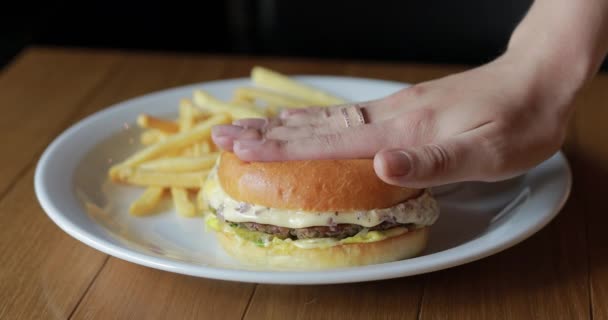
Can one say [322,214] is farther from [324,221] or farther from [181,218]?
[181,218]

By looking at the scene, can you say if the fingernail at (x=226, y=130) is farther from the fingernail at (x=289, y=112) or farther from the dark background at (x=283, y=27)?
the dark background at (x=283, y=27)

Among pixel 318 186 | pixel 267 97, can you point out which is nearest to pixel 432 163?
pixel 318 186

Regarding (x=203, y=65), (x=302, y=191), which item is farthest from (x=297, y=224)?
(x=203, y=65)

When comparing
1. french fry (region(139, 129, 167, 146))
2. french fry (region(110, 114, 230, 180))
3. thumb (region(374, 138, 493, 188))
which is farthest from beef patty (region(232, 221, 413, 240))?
french fry (region(139, 129, 167, 146))

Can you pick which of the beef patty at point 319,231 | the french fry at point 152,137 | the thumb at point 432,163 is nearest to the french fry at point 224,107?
the french fry at point 152,137

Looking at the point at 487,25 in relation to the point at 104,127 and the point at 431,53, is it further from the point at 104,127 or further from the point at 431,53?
the point at 104,127

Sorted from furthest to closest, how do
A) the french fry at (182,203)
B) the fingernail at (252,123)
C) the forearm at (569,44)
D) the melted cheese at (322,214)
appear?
the french fry at (182,203) → the fingernail at (252,123) → the forearm at (569,44) → the melted cheese at (322,214)

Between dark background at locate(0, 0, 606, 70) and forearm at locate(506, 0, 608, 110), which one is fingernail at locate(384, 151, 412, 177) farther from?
dark background at locate(0, 0, 606, 70)
